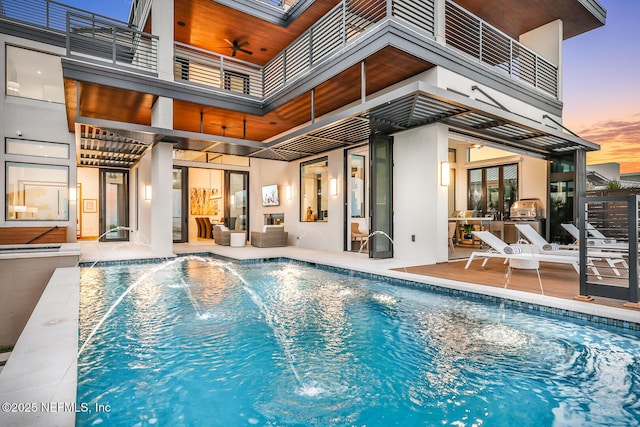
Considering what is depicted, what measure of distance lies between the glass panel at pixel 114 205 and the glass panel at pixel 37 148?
316 centimetres

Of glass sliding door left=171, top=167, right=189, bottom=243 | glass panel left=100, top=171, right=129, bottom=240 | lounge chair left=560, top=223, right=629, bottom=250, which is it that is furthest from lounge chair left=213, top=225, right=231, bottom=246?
lounge chair left=560, top=223, right=629, bottom=250

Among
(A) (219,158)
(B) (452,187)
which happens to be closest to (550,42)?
(B) (452,187)

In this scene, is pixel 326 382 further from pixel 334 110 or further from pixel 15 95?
pixel 15 95

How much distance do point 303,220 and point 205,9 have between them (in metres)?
6.74

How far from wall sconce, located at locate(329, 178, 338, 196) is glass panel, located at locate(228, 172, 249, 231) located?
4.47 metres

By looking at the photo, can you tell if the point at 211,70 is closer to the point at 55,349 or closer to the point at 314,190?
the point at 314,190

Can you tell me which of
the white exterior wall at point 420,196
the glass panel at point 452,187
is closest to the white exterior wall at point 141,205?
the white exterior wall at point 420,196

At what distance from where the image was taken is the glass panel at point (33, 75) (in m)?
9.80

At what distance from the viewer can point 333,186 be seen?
10.2 m

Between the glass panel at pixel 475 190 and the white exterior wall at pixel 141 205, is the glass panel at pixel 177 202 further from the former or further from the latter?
the glass panel at pixel 475 190

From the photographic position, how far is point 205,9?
9.27 metres

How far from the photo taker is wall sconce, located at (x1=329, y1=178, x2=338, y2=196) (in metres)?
10.1

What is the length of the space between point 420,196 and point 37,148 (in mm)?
11022

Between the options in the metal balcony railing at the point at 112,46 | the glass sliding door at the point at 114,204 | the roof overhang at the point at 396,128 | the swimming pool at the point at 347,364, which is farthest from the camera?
the glass sliding door at the point at 114,204
